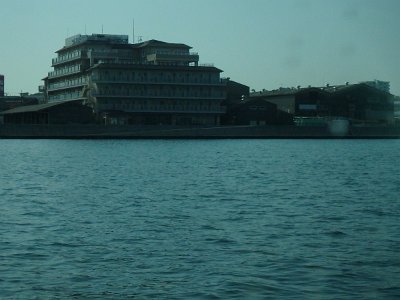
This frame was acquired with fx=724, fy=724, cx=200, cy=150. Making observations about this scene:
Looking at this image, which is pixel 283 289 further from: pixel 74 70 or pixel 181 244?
pixel 74 70

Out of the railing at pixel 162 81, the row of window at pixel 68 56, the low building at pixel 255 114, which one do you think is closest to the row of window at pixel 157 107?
the low building at pixel 255 114

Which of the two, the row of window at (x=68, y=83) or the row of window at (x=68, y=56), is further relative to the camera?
the row of window at (x=68, y=56)

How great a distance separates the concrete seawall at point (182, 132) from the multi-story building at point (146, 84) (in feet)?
19.4

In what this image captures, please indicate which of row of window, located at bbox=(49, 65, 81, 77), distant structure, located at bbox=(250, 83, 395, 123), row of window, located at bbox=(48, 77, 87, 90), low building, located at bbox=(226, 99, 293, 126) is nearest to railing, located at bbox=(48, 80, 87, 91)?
row of window, located at bbox=(48, 77, 87, 90)

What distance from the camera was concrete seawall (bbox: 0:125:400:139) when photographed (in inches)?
4321

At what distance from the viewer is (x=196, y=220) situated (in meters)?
25.2

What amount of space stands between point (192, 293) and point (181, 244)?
5.20 metres

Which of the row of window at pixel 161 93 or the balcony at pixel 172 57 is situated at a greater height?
the balcony at pixel 172 57

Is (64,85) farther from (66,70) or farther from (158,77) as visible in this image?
(158,77)

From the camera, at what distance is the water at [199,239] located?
52.0ft

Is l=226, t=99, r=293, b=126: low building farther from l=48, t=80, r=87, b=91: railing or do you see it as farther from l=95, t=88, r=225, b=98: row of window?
l=48, t=80, r=87, b=91: railing

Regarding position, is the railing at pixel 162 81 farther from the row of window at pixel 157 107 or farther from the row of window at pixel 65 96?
the row of window at pixel 65 96

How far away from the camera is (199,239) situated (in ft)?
69.8

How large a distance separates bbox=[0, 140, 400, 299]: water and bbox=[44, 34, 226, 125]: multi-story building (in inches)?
3161
